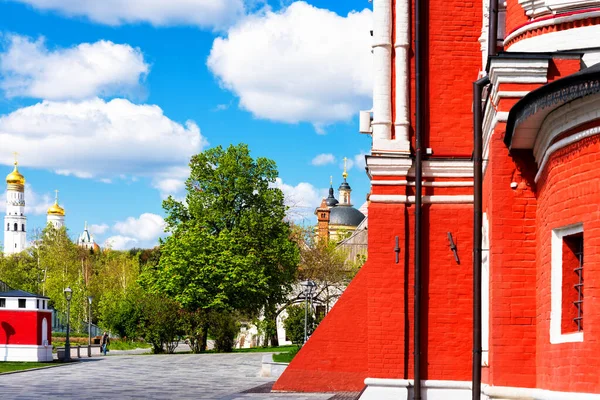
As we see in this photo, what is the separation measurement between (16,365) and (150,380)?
10.9m

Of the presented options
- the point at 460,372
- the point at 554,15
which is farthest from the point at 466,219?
the point at 554,15

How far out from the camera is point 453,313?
14367 mm

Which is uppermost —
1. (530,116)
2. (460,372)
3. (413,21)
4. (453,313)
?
(413,21)

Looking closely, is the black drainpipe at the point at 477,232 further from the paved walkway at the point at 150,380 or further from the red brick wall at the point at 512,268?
the paved walkway at the point at 150,380

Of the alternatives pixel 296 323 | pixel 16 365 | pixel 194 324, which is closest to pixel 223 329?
pixel 194 324

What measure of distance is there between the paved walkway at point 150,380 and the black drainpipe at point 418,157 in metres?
3.32

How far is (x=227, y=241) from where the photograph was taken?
4491 centimetres

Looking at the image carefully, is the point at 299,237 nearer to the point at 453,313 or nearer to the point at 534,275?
the point at 453,313

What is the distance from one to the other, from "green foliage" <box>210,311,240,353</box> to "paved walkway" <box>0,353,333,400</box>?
15.6 ft

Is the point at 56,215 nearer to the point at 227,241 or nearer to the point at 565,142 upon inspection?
the point at 227,241

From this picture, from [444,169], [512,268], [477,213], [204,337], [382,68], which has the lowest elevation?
[204,337]

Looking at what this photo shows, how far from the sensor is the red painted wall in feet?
124

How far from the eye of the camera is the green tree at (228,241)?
4434 cm

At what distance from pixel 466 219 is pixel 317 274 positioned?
3992cm
